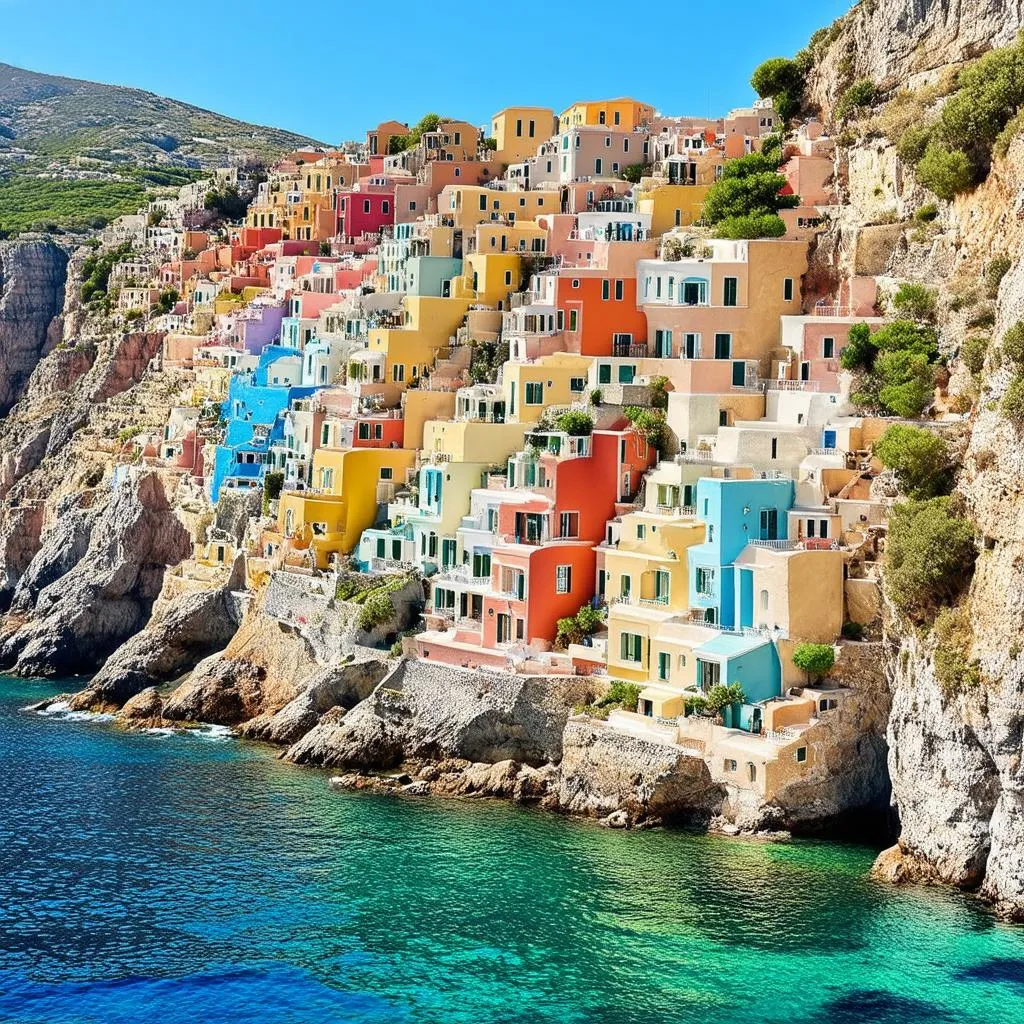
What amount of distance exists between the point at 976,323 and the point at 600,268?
562 inches

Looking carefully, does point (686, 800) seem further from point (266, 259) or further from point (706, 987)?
point (266, 259)

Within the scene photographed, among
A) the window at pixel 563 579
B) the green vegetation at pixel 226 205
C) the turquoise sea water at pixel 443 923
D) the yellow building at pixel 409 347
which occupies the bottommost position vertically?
the turquoise sea water at pixel 443 923

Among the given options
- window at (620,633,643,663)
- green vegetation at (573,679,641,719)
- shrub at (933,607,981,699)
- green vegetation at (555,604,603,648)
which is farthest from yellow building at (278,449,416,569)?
shrub at (933,607,981,699)

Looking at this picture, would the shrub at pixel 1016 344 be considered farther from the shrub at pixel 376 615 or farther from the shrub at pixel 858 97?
the shrub at pixel 858 97

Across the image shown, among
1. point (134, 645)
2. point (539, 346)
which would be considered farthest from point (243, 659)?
point (539, 346)

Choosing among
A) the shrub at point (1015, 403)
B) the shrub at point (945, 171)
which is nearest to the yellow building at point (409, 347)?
the shrub at point (945, 171)

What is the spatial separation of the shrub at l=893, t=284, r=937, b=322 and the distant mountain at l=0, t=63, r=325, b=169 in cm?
10149

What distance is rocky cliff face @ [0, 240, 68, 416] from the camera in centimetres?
9250

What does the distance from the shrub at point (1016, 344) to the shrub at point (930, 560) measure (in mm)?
3553

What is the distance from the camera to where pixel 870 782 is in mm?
43562

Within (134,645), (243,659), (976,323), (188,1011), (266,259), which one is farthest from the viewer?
(266,259)

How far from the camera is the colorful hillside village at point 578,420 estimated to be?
4572 cm

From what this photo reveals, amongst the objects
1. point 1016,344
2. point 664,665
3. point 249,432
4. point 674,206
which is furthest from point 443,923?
point 249,432

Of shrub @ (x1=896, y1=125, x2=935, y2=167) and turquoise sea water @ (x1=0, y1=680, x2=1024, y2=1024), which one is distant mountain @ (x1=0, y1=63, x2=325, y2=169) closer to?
shrub @ (x1=896, y1=125, x2=935, y2=167)
